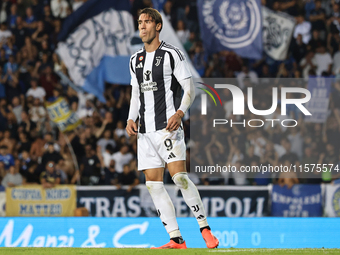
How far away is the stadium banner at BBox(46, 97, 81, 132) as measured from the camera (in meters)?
12.6

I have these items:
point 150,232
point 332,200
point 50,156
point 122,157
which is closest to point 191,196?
point 150,232

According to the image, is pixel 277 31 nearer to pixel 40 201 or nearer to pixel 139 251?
pixel 40 201

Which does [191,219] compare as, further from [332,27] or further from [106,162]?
[332,27]

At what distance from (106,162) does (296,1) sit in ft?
20.9

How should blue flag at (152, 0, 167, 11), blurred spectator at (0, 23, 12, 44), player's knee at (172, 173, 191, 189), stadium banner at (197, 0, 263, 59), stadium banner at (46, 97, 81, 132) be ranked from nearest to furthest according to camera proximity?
1. player's knee at (172, 173, 191, 189)
2. stadium banner at (46, 97, 81, 132)
3. stadium banner at (197, 0, 263, 59)
4. blue flag at (152, 0, 167, 11)
5. blurred spectator at (0, 23, 12, 44)

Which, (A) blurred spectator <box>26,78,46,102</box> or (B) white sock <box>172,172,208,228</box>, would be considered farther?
(A) blurred spectator <box>26,78,46,102</box>

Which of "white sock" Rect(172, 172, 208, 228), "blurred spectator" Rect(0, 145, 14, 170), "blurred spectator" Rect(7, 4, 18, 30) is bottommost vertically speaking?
"blurred spectator" Rect(0, 145, 14, 170)

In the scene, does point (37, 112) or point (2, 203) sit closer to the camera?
point (2, 203)

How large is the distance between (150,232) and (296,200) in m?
3.54

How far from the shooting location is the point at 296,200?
1101 centimetres

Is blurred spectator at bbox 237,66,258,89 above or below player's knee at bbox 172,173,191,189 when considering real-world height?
above

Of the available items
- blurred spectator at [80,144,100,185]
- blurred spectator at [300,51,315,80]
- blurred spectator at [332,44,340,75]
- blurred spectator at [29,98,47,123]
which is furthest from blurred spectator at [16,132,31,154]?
blurred spectator at [332,44,340,75]

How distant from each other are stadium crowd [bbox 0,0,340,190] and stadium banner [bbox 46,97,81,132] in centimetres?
16

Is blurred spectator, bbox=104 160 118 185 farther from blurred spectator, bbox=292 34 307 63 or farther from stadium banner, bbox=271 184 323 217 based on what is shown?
blurred spectator, bbox=292 34 307 63
